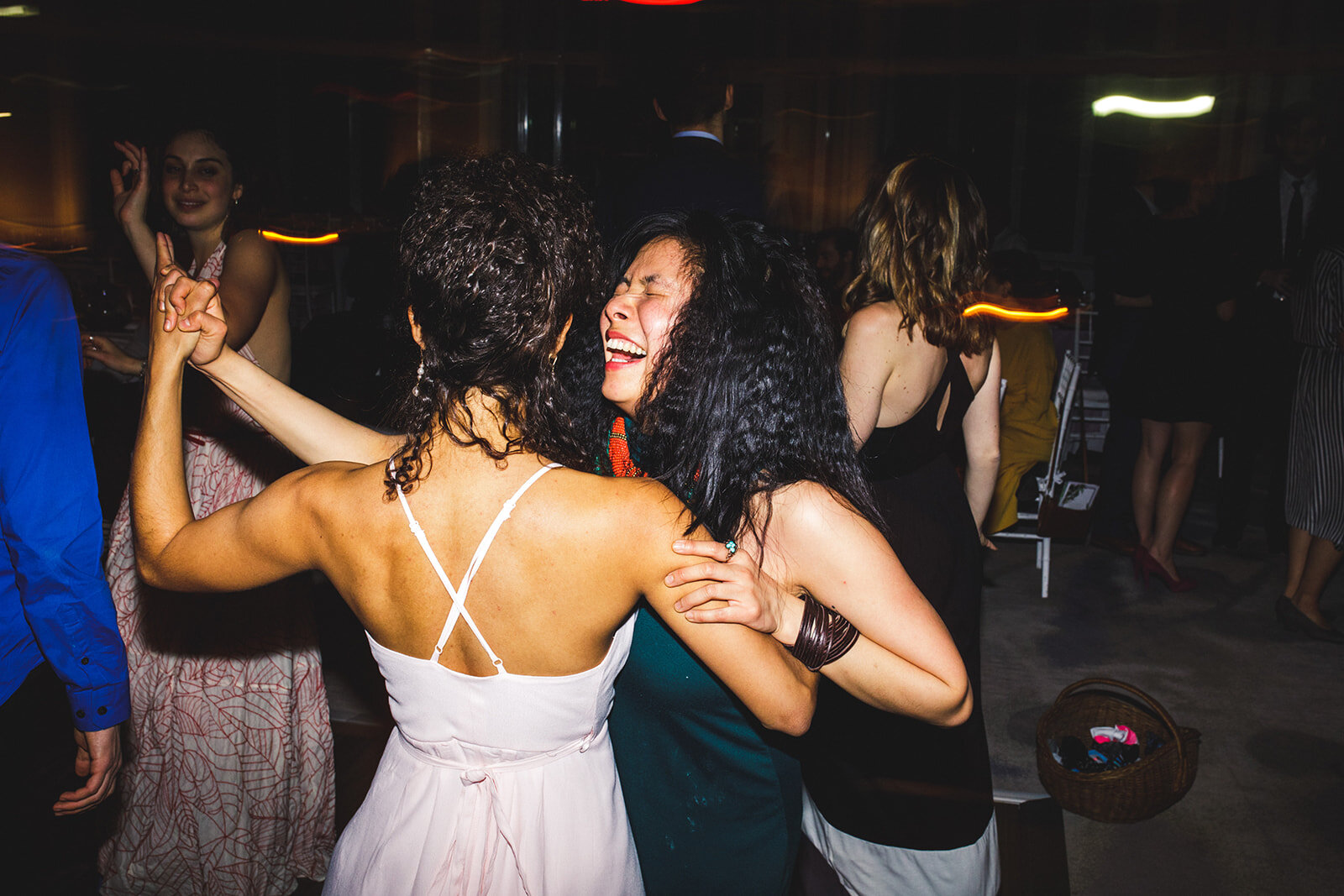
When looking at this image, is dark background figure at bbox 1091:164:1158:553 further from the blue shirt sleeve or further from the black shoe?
the blue shirt sleeve

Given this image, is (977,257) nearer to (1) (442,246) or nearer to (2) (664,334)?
(2) (664,334)

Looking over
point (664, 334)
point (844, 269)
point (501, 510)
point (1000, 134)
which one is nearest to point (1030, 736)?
point (664, 334)

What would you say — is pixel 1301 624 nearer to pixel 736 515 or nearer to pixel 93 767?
pixel 736 515

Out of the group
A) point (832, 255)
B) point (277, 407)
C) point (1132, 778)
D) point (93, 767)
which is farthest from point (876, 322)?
point (832, 255)

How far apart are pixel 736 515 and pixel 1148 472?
3.90 metres

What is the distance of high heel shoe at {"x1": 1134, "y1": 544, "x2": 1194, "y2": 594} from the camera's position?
424cm

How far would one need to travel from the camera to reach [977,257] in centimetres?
203

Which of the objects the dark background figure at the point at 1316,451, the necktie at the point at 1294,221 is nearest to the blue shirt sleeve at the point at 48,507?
the dark background figure at the point at 1316,451

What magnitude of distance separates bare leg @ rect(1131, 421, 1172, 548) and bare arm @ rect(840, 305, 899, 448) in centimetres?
304

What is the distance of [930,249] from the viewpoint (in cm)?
196

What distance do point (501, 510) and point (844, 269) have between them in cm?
523

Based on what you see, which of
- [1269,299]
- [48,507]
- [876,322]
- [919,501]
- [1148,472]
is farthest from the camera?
[1269,299]

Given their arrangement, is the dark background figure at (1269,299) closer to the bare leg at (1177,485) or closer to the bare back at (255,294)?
the bare leg at (1177,485)

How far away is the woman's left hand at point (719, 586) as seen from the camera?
91 centimetres
